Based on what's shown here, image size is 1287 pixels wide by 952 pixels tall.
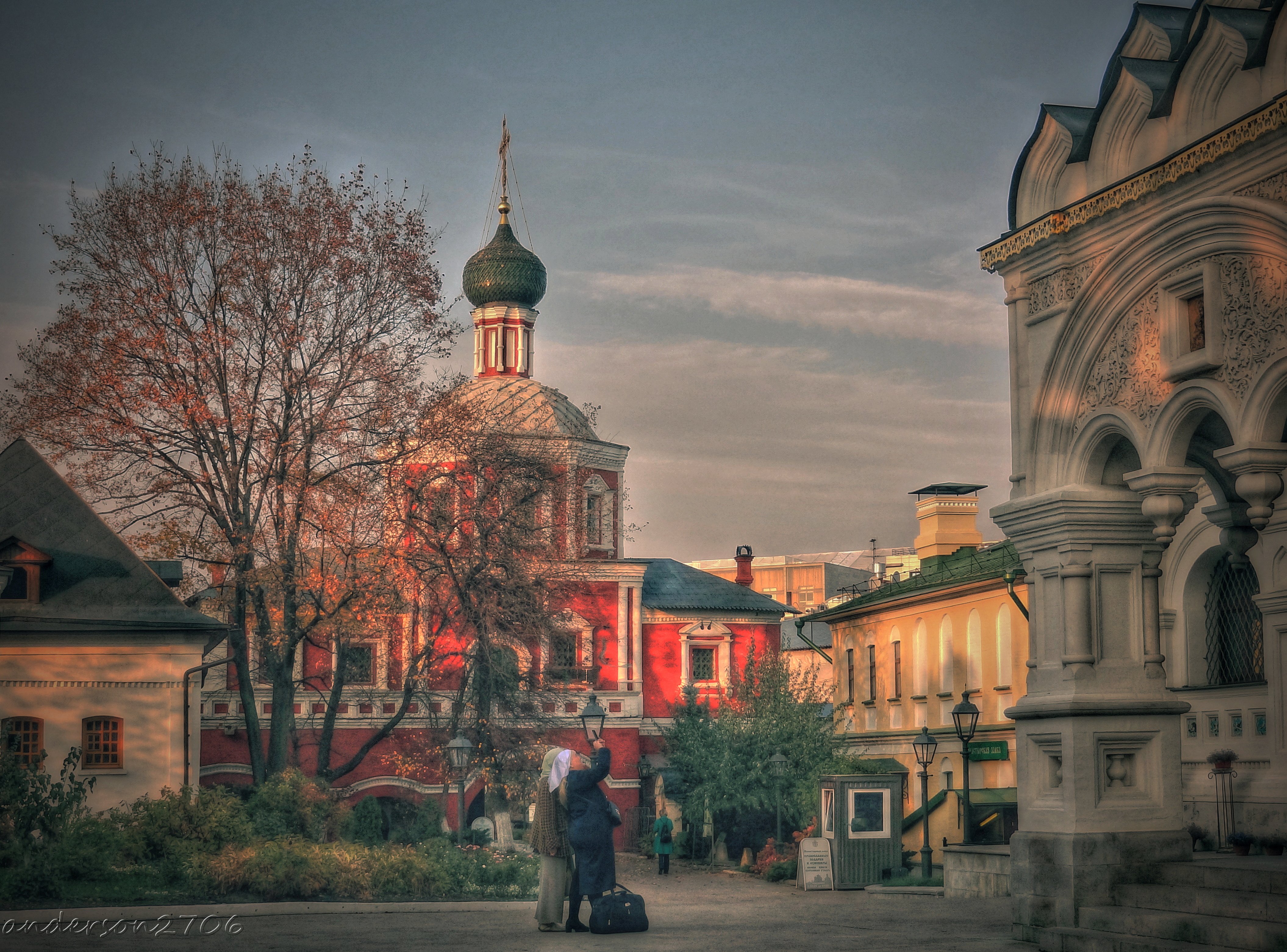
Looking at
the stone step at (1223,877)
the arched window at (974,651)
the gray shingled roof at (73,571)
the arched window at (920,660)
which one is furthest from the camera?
the arched window at (920,660)

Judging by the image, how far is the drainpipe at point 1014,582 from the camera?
28.0 metres

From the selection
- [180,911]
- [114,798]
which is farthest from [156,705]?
[180,911]

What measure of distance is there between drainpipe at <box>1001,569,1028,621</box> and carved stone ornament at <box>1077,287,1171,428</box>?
17.6 m

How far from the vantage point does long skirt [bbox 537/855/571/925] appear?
43.1ft

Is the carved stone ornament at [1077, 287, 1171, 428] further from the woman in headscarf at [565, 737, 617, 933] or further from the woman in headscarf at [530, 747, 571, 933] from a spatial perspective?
the woman in headscarf at [530, 747, 571, 933]

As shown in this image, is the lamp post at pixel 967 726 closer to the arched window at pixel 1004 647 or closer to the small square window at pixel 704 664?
the arched window at pixel 1004 647

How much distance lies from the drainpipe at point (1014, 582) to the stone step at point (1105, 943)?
18185mm

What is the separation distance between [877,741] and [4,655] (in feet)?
66.8

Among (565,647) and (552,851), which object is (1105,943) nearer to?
(552,851)

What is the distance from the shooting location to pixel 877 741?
119 ft

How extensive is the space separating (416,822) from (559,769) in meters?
20.8

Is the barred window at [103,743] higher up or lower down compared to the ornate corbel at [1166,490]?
lower down

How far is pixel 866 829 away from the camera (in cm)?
2445

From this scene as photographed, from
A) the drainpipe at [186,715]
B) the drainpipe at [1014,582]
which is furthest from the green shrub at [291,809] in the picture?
the drainpipe at [1014,582]
